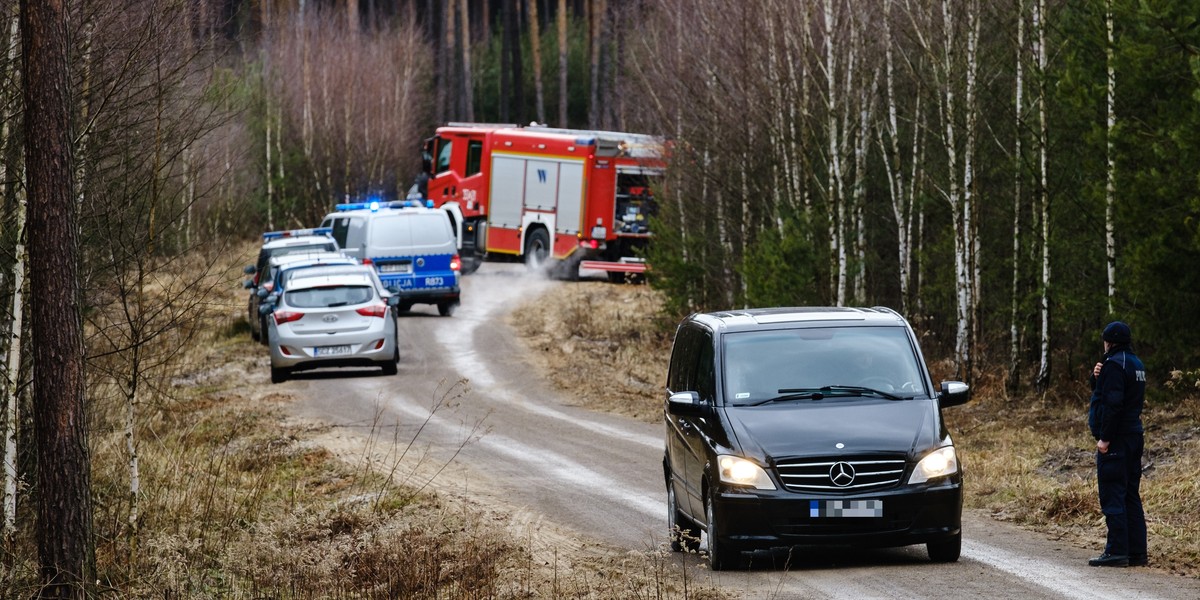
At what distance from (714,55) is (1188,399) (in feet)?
48.9

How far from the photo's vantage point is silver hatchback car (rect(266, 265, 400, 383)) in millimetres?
24688

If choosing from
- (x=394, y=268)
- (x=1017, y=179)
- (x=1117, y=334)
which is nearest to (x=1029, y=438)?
(x=1017, y=179)

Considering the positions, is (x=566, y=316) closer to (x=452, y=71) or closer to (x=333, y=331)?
(x=333, y=331)

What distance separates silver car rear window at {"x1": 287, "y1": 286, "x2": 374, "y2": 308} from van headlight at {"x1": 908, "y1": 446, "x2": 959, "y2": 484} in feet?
52.5

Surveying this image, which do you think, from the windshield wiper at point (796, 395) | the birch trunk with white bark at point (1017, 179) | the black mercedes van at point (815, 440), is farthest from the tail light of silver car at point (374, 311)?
the windshield wiper at point (796, 395)

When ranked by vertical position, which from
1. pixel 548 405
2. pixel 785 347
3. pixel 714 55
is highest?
pixel 714 55

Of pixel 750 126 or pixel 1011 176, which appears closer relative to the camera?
pixel 1011 176

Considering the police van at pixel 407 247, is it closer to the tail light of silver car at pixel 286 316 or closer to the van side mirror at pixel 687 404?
the tail light of silver car at pixel 286 316

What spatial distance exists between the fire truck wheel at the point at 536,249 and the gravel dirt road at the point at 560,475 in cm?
971

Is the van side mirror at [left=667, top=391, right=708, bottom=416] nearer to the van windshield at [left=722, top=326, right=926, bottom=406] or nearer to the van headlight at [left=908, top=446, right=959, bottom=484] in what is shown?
the van windshield at [left=722, top=326, right=926, bottom=406]

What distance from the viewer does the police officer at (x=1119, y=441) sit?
10.0 meters

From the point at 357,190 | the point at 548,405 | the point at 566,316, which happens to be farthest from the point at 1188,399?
the point at 357,190

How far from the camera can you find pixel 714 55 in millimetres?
30094

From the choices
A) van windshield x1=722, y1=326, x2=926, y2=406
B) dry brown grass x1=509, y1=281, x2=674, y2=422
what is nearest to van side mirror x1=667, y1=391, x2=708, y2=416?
van windshield x1=722, y1=326, x2=926, y2=406
